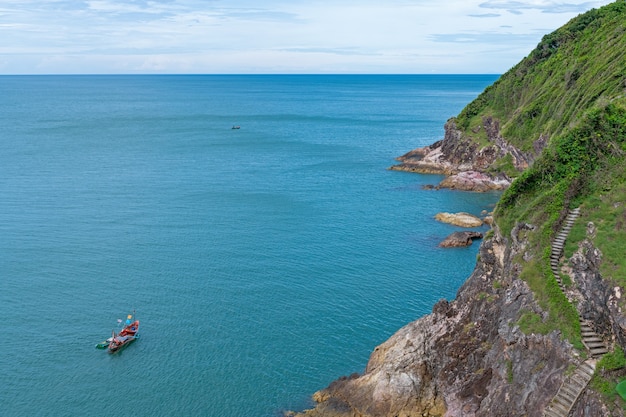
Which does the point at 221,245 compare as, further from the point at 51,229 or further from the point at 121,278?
the point at 51,229

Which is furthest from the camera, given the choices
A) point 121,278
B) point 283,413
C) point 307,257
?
point 307,257

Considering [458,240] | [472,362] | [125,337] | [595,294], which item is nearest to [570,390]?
[595,294]

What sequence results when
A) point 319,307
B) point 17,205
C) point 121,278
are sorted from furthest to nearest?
point 17,205 < point 121,278 < point 319,307

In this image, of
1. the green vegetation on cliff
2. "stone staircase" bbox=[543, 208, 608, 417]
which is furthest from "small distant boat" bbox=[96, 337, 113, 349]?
the green vegetation on cliff

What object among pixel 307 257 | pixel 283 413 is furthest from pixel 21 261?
pixel 283 413

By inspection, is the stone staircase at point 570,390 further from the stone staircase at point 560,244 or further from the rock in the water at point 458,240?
the rock in the water at point 458,240

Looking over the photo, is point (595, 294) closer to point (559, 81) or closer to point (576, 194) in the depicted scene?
point (576, 194)

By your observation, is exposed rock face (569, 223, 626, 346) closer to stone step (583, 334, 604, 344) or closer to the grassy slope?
stone step (583, 334, 604, 344)
